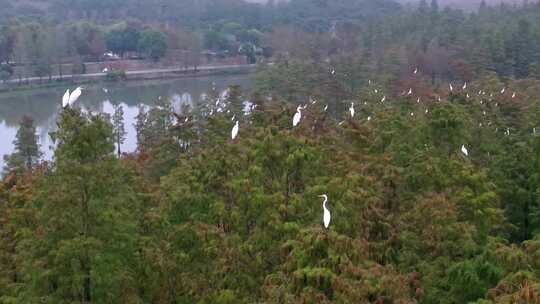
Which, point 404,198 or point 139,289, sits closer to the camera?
point 139,289

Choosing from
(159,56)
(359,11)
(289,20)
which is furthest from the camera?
(359,11)

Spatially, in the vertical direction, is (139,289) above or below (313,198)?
below

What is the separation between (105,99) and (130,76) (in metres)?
6.86

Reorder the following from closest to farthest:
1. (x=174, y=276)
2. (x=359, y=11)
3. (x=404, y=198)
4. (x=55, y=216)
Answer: (x=55, y=216)
(x=174, y=276)
(x=404, y=198)
(x=359, y=11)

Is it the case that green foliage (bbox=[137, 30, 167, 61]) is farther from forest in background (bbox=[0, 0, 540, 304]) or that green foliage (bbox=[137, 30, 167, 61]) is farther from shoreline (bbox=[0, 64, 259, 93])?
forest in background (bbox=[0, 0, 540, 304])

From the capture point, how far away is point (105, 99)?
40.9 meters

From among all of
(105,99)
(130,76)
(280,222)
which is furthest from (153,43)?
(280,222)

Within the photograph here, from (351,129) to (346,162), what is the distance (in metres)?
1.89

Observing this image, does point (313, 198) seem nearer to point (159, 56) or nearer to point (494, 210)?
point (494, 210)

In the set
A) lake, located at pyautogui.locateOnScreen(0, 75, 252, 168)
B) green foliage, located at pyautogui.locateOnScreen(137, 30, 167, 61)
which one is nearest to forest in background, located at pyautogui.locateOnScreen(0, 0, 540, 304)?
lake, located at pyautogui.locateOnScreen(0, 75, 252, 168)

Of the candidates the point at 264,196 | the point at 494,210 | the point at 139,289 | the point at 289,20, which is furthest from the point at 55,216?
the point at 289,20

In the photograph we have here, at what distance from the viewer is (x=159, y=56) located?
174ft

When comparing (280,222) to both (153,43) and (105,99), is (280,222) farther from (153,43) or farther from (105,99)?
(153,43)

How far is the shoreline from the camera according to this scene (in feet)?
143
